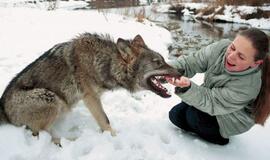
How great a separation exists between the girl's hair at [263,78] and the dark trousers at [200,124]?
20.9 inches

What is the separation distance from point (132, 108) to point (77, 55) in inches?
48.4

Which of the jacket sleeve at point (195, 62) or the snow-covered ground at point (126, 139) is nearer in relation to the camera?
the snow-covered ground at point (126, 139)

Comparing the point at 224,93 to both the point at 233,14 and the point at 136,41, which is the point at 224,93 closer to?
the point at 136,41

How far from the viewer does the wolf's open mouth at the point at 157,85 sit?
3.69 metres

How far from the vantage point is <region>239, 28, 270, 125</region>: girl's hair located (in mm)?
3121

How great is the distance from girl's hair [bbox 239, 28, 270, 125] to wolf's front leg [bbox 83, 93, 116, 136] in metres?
1.72

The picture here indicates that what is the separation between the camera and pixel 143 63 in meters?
3.75

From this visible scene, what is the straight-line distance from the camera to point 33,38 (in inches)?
301

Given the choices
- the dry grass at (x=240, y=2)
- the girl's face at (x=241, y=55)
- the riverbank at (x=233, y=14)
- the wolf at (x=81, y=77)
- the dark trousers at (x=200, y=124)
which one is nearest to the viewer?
the girl's face at (x=241, y=55)

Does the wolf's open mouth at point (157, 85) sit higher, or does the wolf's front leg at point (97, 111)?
the wolf's open mouth at point (157, 85)

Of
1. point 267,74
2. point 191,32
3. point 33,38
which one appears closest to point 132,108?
point 267,74

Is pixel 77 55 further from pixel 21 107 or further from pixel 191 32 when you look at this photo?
pixel 191 32

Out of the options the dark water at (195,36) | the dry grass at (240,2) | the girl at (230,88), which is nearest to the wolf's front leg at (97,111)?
the girl at (230,88)

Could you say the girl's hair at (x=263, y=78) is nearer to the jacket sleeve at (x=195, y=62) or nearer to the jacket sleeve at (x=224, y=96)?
the jacket sleeve at (x=224, y=96)
